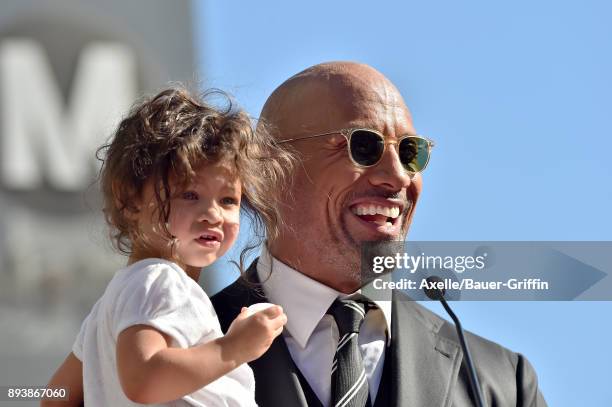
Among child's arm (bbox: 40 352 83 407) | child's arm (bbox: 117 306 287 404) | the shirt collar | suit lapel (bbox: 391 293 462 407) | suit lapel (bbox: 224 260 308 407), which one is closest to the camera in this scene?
child's arm (bbox: 117 306 287 404)

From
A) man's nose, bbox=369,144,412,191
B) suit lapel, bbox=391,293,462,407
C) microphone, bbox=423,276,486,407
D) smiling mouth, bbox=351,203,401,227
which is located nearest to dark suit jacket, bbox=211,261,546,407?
suit lapel, bbox=391,293,462,407

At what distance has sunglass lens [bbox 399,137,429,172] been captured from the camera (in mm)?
4559

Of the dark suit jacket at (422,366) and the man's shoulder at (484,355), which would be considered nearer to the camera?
the dark suit jacket at (422,366)

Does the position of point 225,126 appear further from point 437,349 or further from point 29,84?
point 29,84

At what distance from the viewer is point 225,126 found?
3.35 metres

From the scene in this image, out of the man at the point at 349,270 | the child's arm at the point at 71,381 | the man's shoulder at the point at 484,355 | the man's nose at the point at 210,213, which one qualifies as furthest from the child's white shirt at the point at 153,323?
the man's shoulder at the point at 484,355

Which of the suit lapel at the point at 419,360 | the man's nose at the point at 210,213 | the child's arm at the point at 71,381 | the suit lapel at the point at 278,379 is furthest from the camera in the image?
the suit lapel at the point at 419,360

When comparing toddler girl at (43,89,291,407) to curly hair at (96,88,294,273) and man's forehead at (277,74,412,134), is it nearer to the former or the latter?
curly hair at (96,88,294,273)

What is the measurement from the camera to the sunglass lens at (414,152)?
15.0 feet

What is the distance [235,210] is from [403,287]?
4.18 feet

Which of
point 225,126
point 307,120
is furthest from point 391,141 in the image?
point 225,126

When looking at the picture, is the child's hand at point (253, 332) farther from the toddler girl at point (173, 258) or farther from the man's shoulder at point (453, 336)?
the man's shoulder at point (453, 336)

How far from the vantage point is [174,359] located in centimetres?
296

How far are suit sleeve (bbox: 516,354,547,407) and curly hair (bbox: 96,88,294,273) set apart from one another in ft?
4.22
